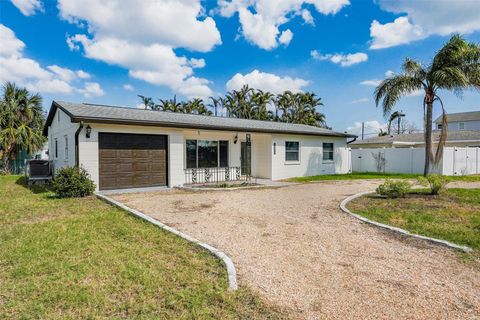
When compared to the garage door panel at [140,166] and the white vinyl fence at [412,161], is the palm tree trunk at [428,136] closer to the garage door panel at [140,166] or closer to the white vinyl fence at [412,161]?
the white vinyl fence at [412,161]

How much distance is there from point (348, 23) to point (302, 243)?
12.3 meters

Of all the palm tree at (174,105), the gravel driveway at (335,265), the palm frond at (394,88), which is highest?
the palm tree at (174,105)

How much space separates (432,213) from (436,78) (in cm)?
1026

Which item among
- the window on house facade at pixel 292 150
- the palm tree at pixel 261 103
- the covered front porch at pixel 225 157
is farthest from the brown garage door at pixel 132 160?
the palm tree at pixel 261 103

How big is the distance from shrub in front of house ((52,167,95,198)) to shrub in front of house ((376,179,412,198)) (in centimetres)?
996

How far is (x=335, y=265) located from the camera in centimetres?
394

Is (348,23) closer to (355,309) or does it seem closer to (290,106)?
(355,309)

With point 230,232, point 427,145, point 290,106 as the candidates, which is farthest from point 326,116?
point 230,232

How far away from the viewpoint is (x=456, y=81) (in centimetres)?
1343

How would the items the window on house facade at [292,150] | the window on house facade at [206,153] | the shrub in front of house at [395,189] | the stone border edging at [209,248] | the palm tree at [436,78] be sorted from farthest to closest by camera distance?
the window on house facade at [292,150], the window on house facade at [206,153], the palm tree at [436,78], the shrub in front of house at [395,189], the stone border edging at [209,248]

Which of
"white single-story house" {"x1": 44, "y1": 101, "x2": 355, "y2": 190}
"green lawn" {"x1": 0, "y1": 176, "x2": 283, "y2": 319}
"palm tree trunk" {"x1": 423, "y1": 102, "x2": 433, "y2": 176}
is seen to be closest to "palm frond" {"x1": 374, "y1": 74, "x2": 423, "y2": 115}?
"palm tree trunk" {"x1": 423, "y1": 102, "x2": 433, "y2": 176}

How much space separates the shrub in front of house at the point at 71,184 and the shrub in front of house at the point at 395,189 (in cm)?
996

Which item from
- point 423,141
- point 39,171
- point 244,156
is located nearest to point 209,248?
point 244,156

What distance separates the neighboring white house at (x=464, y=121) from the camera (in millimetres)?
42156
